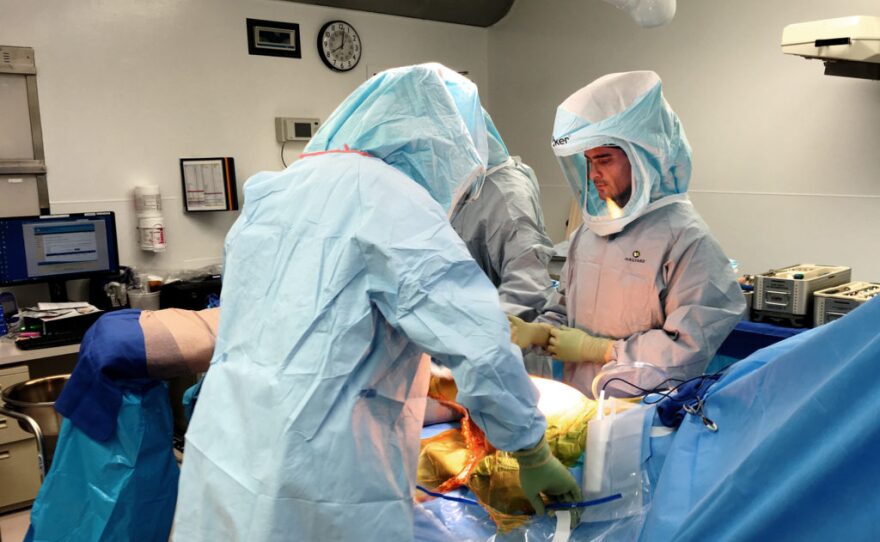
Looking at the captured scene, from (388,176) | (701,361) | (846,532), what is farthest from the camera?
(701,361)

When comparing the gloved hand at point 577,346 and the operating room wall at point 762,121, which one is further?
the operating room wall at point 762,121

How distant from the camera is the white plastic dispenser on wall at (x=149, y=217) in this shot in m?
4.08

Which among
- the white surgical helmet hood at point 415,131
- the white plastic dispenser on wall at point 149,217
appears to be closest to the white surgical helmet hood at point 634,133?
the white surgical helmet hood at point 415,131

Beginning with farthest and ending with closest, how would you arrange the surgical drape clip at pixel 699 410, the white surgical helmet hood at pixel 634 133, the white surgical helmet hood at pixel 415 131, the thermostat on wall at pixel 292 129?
1. the thermostat on wall at pixel 292 129
2. the white surgical helmet hood at pixel 634 133
3. the white surgical helmet hood at pixel 415 131
4. the surgical drape clip at pixel 699 410

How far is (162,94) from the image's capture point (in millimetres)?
4195

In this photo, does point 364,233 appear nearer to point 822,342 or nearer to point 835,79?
point 822,342

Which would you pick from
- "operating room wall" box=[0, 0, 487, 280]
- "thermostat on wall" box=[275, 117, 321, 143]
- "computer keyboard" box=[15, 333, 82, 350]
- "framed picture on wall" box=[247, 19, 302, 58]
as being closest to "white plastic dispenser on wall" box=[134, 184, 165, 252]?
"operating room wall" box=[0, 0, 487, 280]

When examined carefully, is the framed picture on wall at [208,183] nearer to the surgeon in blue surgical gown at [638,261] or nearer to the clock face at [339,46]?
the clock face at [339,46]

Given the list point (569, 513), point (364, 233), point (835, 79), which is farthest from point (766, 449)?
point (835, 79)

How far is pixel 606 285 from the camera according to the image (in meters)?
2.16

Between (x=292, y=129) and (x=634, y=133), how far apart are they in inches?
122

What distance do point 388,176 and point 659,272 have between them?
1018mm

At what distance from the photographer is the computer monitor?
3.63 metres

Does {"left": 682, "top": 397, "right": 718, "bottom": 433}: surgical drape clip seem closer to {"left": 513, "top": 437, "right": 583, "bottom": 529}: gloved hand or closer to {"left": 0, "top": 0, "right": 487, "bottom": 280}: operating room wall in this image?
{"left": 513, "top": 437, "right": 583, "bottom": 529}: gloved hand
